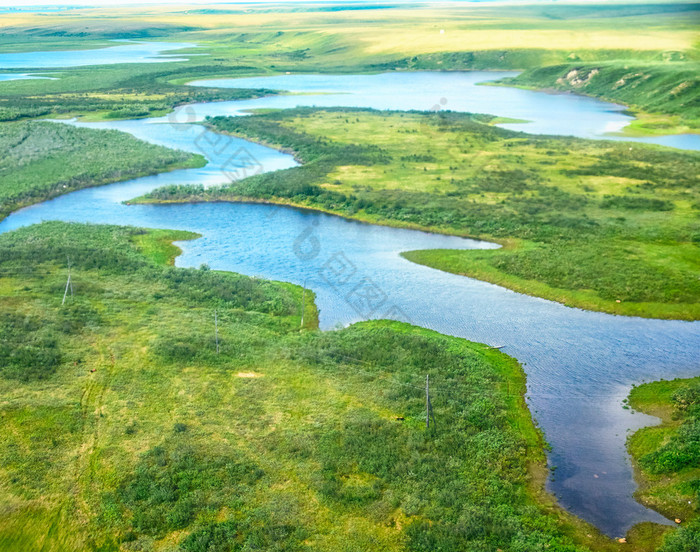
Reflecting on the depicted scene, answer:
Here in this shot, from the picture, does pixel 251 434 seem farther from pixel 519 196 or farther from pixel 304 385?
pixel 519 196

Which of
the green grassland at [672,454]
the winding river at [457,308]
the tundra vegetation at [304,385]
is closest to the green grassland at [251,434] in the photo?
the tundra vegetation at [304,385]

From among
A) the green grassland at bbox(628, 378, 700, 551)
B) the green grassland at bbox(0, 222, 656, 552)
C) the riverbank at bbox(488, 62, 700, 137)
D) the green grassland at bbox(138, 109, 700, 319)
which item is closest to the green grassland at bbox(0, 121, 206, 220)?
the green grassland at bbox(138, 109, 700, 319)

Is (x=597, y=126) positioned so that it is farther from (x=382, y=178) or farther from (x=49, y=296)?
(x=49, y=296)

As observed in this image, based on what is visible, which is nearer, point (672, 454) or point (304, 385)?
point (672, 454)

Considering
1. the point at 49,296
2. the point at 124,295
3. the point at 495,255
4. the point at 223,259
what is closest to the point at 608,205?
the point at 495,255

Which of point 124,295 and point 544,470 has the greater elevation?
point 124,295

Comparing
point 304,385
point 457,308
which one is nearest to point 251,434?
point 304,385

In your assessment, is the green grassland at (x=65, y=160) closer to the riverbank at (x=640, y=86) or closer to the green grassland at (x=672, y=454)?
the green grassland at (x=672, y=454)
